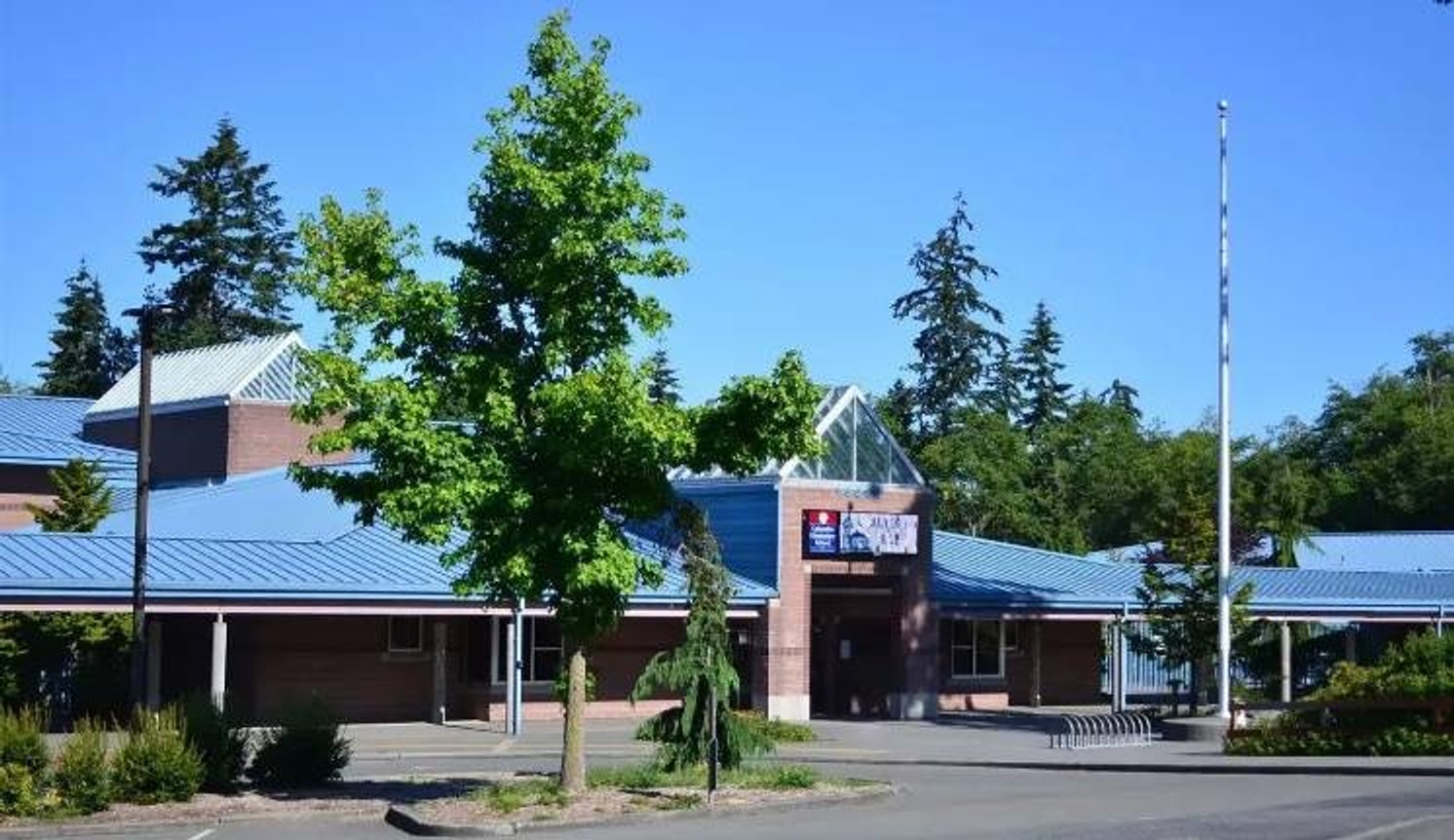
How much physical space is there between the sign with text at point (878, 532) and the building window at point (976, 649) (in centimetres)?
583

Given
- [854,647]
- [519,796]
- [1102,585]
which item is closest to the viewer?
[519,796]

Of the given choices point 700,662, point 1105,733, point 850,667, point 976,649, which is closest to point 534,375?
point 700,662

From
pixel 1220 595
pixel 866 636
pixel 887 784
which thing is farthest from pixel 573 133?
pixel 866 636

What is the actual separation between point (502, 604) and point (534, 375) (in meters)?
10.7

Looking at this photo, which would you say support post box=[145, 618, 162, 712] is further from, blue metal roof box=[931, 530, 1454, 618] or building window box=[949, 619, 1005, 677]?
building window box=[949, 619, 1005, 677]

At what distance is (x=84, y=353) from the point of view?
8475cm

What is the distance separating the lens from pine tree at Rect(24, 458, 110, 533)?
42.3 metres

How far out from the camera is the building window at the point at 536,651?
42.6 metres

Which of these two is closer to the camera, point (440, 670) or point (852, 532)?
point (440, 670)

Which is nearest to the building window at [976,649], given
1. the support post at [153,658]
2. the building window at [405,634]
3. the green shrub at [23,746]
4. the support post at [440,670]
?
the support post at [440,670]

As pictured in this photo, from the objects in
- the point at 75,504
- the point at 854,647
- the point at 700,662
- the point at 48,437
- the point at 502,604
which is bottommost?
the point at 854,647

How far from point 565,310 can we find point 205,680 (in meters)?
21.1

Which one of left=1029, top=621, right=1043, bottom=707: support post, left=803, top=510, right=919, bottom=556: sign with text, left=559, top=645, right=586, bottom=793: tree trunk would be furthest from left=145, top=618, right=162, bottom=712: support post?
left=1029, top=621, right=1043, bottom=707: support post

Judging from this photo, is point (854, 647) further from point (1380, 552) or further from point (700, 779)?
point (1380, 552)
